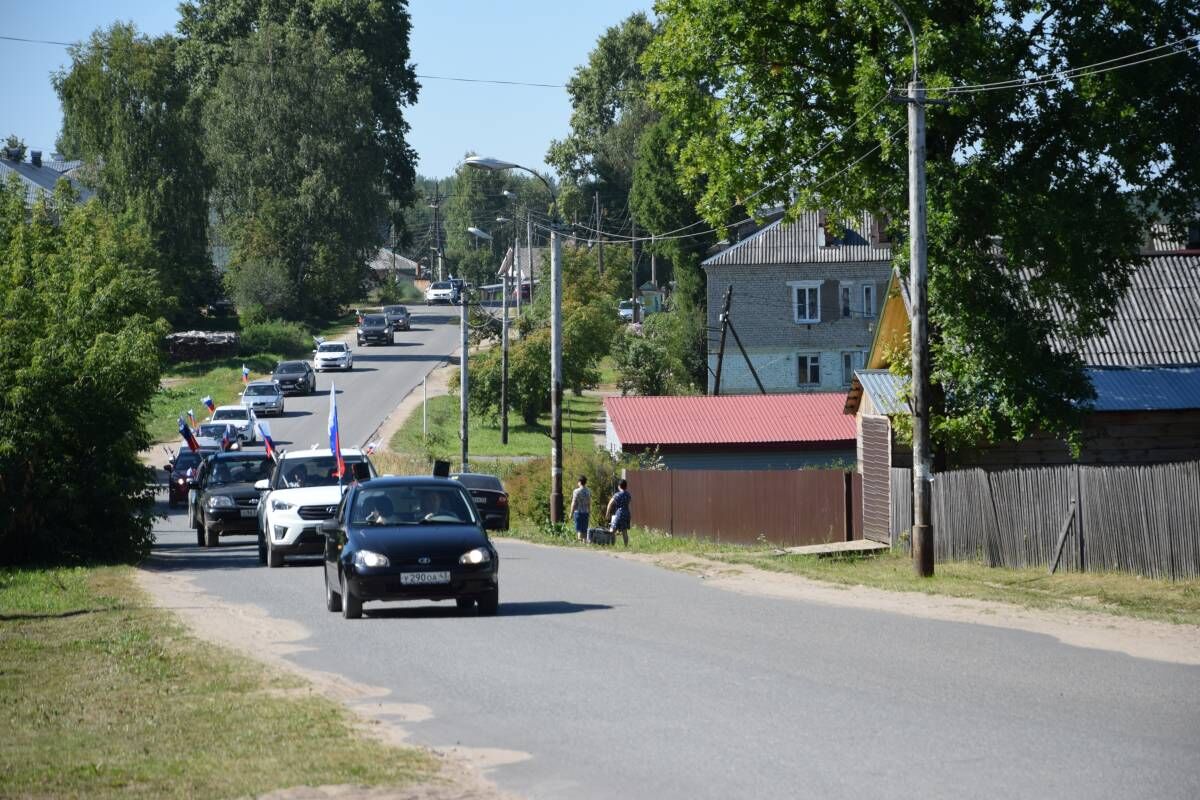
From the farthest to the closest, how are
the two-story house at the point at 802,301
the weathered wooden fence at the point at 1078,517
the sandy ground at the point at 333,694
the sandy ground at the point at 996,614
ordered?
1. the two-story house at the point at 802,301
2. the weathered wooden fence at the point at 1078,517
3. the sandy ground at the point at 996,614
4. the sandy ground at the point at 333,694

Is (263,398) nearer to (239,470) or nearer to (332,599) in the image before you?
(239,470)

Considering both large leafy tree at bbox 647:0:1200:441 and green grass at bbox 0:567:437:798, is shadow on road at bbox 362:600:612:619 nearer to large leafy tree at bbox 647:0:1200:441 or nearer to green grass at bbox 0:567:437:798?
green grass at bbox 0:567:437:798

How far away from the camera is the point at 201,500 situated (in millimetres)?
31812

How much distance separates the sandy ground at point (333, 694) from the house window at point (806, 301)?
51991mm

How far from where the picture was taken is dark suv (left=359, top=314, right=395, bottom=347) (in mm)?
90938

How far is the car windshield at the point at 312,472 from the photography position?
2650 cm

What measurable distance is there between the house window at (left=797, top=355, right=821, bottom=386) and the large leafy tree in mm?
41628

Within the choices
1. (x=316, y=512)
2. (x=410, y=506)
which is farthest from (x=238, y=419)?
(x=410, y=506)

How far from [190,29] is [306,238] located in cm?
2187

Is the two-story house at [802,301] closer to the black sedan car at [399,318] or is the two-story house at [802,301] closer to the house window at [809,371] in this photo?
the house window at [809,371]

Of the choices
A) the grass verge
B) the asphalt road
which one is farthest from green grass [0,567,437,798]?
the grass verge

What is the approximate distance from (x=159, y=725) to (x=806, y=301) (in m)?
62.5

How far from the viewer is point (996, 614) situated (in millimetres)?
17625

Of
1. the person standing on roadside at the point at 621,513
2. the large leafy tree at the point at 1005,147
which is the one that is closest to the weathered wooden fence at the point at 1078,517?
the large leafy tree at the point at 1005,147
